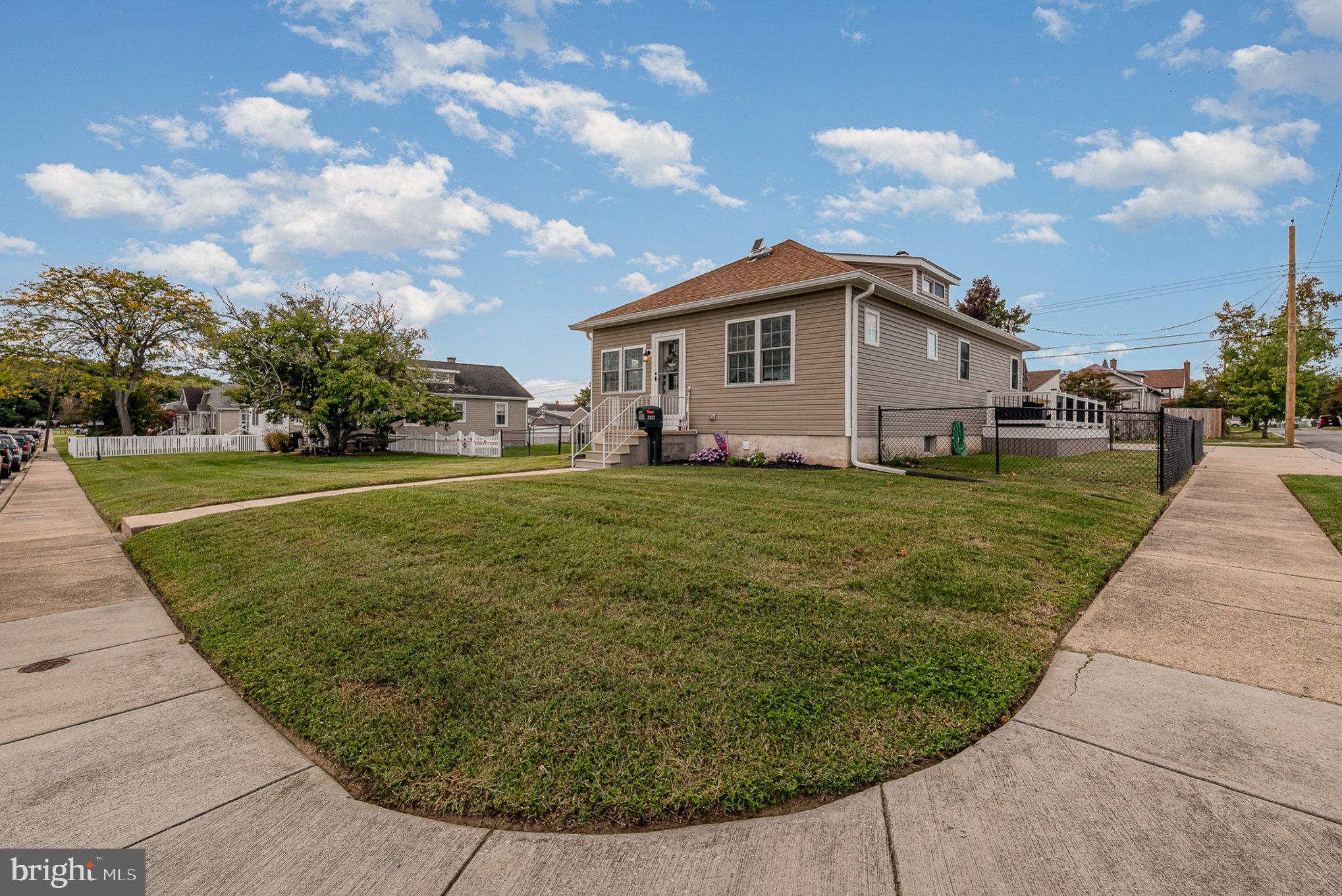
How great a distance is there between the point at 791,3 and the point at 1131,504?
1026 cm

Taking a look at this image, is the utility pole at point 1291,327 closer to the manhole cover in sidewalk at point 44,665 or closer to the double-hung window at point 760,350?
the double-hung window at point 760,350

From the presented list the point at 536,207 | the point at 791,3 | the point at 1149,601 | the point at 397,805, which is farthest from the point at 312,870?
the point at 536,207

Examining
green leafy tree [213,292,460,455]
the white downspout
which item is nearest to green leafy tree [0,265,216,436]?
green leafy tree [213,292,460,455]

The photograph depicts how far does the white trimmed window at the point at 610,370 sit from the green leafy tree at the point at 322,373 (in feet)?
27.1

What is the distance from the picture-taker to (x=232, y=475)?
1244 centimetres

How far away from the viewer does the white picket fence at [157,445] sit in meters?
22.9

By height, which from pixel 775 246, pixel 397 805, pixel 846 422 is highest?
pixel 775 246

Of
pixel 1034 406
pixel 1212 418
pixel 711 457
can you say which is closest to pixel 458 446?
pixel 711 457

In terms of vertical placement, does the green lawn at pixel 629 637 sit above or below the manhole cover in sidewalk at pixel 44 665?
above

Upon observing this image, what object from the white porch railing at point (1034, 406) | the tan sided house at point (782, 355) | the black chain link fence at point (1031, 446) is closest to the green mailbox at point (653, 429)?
the tan sided house at point (782, 355)

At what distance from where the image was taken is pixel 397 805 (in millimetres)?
1873

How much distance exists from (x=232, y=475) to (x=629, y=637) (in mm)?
13370

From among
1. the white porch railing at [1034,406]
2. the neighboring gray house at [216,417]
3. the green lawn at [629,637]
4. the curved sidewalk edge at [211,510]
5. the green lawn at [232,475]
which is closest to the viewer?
the green lawn at [629,637]

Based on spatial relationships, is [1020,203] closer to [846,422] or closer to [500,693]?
[846,422]
